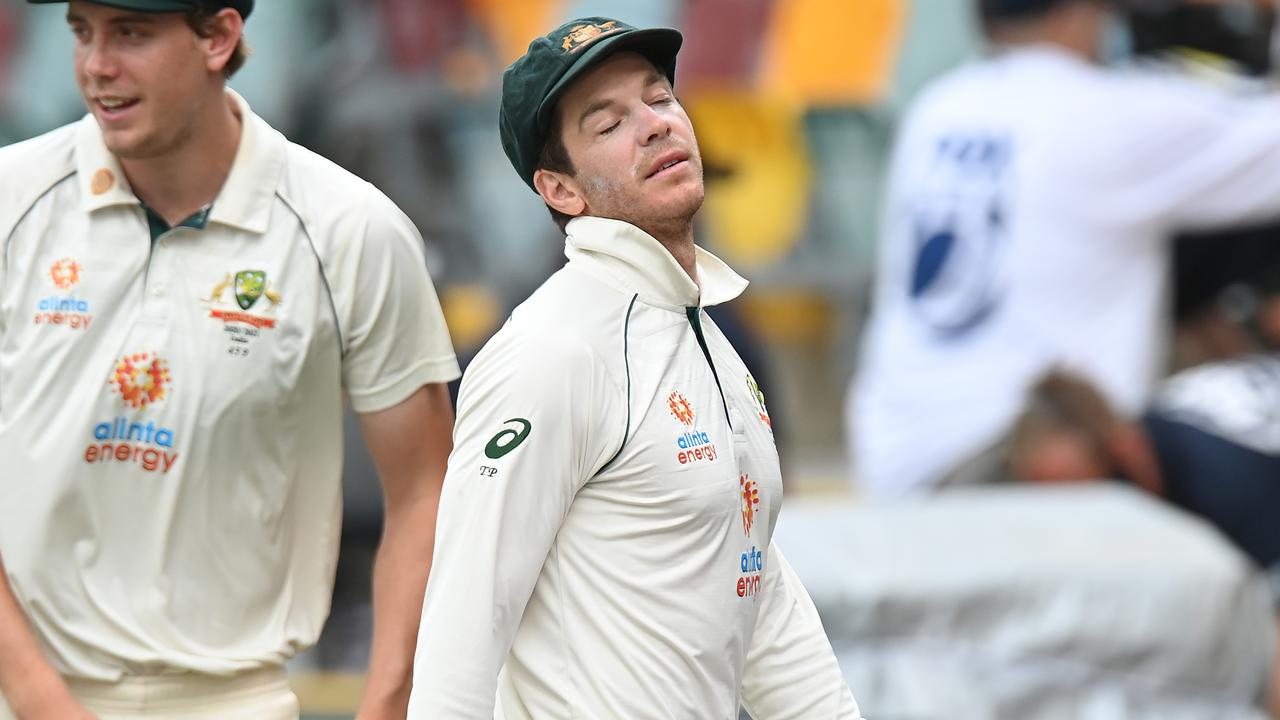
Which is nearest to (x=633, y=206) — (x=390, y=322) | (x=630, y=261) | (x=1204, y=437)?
(x=630, y=261)

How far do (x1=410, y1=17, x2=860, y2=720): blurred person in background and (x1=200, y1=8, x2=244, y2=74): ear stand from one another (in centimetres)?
56

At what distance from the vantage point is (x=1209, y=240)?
7348 millimetres

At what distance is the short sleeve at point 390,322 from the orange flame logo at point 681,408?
1.91 feet

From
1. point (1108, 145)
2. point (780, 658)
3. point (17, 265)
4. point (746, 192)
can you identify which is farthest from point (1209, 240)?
point (17, 265)

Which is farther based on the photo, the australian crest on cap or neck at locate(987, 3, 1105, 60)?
neck at locate(987, 3, 1105, 60)

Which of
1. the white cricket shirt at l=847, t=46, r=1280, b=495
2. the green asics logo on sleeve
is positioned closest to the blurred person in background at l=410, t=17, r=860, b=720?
the green asics logo on sleeve

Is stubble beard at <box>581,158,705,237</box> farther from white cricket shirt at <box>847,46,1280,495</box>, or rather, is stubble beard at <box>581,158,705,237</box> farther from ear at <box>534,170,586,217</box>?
white cricket shirt at <box>847,46,1280,495</box>

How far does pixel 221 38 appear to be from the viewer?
335 centimetres

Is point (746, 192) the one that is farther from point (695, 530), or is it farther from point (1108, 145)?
point (695, 530)

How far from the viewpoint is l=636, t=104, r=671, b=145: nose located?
2973 millimetres

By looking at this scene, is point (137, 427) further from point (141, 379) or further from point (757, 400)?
point (757, 400)

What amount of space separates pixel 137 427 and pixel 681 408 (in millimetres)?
892

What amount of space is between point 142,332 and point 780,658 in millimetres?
1106

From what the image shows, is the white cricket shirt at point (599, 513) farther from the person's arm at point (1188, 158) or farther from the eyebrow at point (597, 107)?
the person's arm at point (1188, 158)
